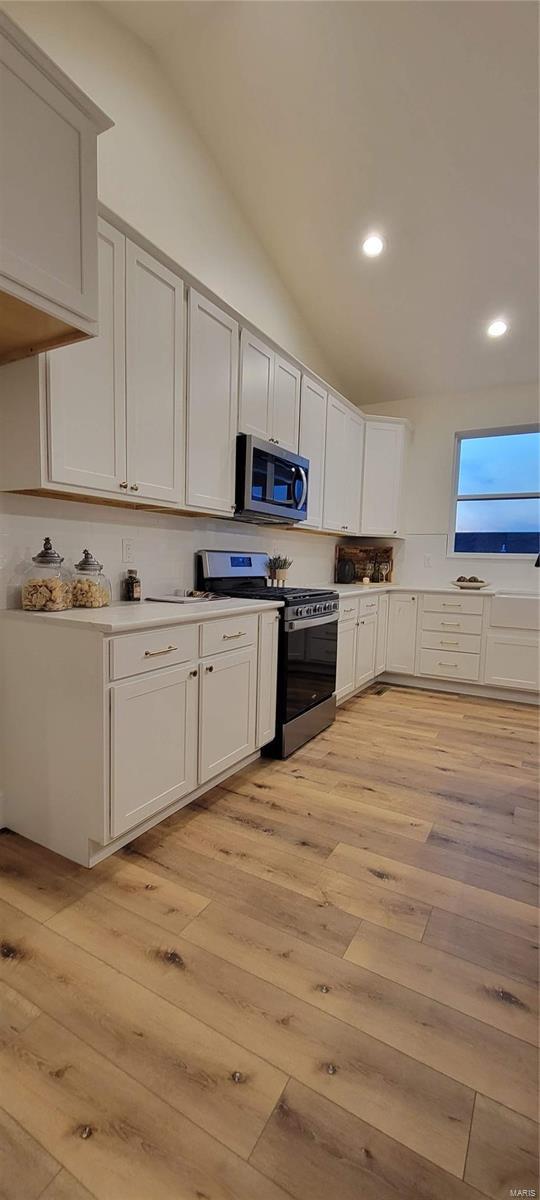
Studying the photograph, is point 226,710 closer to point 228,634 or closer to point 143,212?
point 228,634

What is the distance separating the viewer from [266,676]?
8.63 feet

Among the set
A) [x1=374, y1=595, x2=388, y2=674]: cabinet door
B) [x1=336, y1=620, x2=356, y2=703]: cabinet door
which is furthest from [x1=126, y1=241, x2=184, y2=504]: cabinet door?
[x1=374, y1=595, x2=388, y2=674]: cabinet door

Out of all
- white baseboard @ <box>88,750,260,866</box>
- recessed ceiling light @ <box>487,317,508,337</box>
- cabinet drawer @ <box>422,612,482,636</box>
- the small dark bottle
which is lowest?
white baseboard @ <box>88,750,260,866</box>

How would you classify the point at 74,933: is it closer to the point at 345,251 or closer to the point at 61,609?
the point at 61,609

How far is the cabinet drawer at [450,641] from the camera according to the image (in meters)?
4.23

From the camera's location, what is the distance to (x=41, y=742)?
73.2 inches

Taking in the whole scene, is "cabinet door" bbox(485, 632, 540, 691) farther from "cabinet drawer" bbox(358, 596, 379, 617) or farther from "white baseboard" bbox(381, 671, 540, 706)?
"cabinet drawer" bbox(358, 596, 379, 617)

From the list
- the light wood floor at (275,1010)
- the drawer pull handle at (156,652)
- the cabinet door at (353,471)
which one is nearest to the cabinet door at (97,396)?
the drawer pull handle at (156,652)

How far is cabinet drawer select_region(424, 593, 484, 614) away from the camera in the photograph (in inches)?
165

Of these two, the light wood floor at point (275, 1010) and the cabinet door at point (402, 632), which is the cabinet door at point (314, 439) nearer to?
the cabinet door at point (402, 632)

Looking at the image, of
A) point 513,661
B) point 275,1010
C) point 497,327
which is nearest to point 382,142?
point 497,327

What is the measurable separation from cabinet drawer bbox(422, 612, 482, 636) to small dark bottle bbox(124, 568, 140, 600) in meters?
2.81

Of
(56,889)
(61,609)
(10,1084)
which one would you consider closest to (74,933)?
(56,889)

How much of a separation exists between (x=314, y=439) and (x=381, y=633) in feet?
5.74
